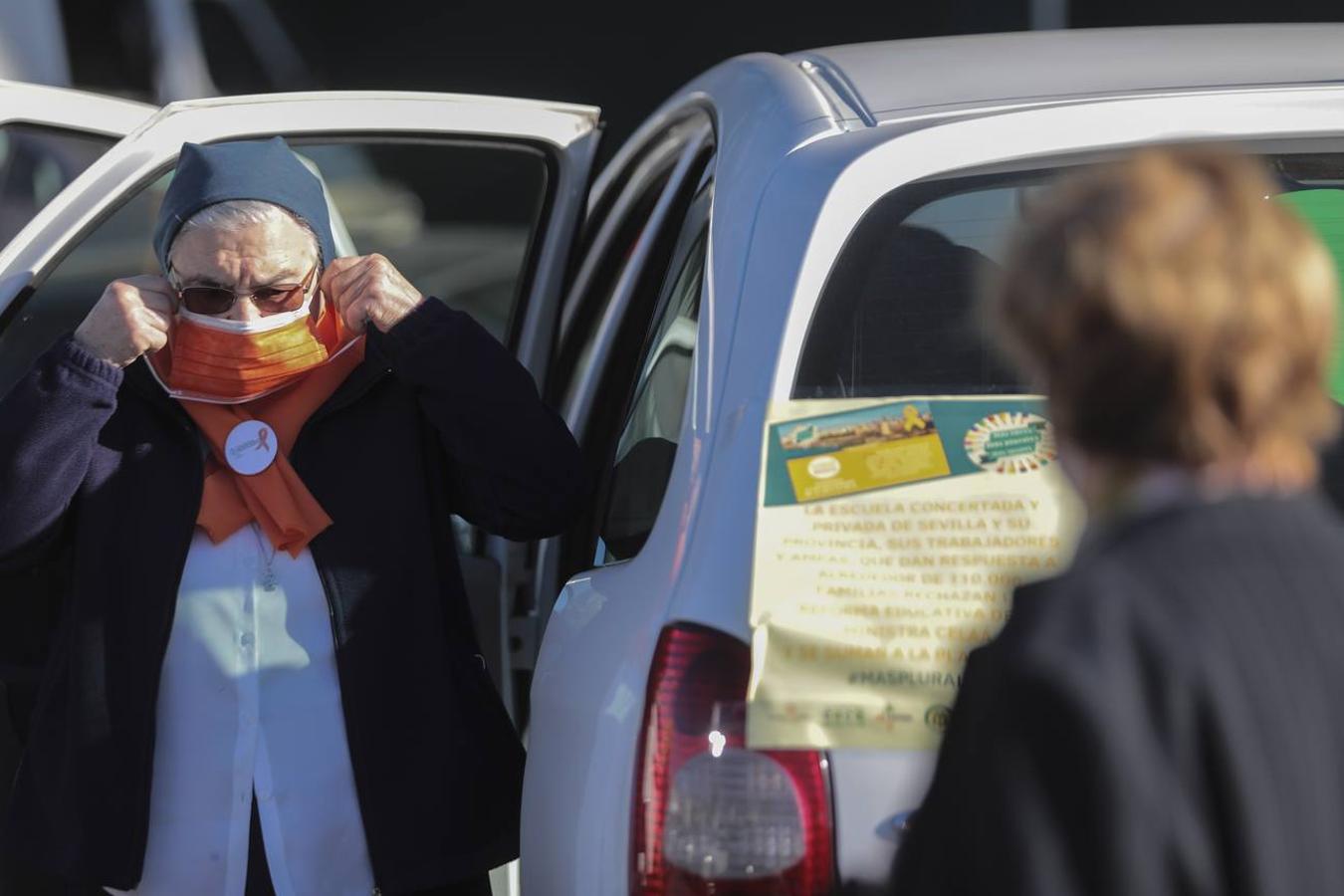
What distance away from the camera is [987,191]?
2223 mm

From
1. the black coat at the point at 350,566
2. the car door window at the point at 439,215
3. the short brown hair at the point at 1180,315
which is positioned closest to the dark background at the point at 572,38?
the car door window at the point at 439,215

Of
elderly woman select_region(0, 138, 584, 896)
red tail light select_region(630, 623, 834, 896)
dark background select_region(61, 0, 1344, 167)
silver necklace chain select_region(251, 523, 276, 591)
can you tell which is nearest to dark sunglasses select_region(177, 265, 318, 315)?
elderly woman select_region(0, 138, 584, 896)

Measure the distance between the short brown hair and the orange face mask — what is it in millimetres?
1411

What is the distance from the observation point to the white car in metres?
1.85

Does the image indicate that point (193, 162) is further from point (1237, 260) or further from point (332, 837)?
point (1237, 260)

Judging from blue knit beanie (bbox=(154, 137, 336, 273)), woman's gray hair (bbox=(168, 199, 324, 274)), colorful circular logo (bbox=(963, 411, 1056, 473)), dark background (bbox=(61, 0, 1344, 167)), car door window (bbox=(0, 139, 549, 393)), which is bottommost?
colorful circular logo (bbox=(963, 411, 1056, 473))

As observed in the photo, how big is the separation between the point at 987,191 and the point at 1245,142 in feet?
1.11

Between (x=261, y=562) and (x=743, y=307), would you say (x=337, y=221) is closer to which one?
(x=261, y=562)

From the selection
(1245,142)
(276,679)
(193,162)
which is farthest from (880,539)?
(193,162)

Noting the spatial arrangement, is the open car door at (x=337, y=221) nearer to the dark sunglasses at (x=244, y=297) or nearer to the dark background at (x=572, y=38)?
the dark sunglasses at (x=244, y=297)

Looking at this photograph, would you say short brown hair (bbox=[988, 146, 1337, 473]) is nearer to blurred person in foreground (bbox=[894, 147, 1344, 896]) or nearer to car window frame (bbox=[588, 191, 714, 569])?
blurred person in foreground (bbox=[894, 147, 1344, 896])

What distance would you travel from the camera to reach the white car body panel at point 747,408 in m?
1.91

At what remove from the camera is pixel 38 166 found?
3.42 metres

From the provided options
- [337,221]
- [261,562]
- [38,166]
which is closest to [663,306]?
[261,562]
